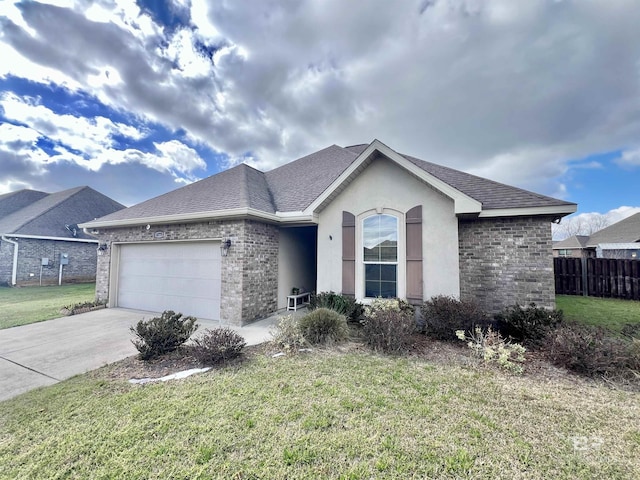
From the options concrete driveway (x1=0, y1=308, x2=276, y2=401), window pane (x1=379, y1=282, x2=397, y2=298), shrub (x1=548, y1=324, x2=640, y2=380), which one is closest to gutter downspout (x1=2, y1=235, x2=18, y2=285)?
concrete driveway (x1=0, y1=308, x2=276, y2=401)

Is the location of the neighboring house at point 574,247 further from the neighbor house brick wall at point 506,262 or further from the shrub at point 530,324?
the shrub at point 530,324

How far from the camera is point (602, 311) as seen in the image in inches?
384

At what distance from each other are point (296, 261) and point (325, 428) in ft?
27.1

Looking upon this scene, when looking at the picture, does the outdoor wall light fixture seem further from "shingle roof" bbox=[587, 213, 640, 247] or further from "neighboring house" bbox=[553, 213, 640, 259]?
"shingle roof" bbox=[587, 213, 640, 247]

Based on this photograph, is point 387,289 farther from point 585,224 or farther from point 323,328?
point 585,224

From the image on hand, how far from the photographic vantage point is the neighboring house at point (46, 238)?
18094 mm

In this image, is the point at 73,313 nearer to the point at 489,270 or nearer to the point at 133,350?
the point at 133,350

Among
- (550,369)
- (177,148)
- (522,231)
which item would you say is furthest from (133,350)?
(177,148)

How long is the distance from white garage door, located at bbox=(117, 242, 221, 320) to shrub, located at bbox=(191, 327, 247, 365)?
12.4 feet

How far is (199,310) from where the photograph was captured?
9484 millimetres

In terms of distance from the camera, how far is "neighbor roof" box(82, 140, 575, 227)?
7953 millimetres

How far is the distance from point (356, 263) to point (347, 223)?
135cm

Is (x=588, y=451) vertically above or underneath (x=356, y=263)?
underneath

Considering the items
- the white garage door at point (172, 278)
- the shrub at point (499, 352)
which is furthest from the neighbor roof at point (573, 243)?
the white garage door at point (172, 278)
